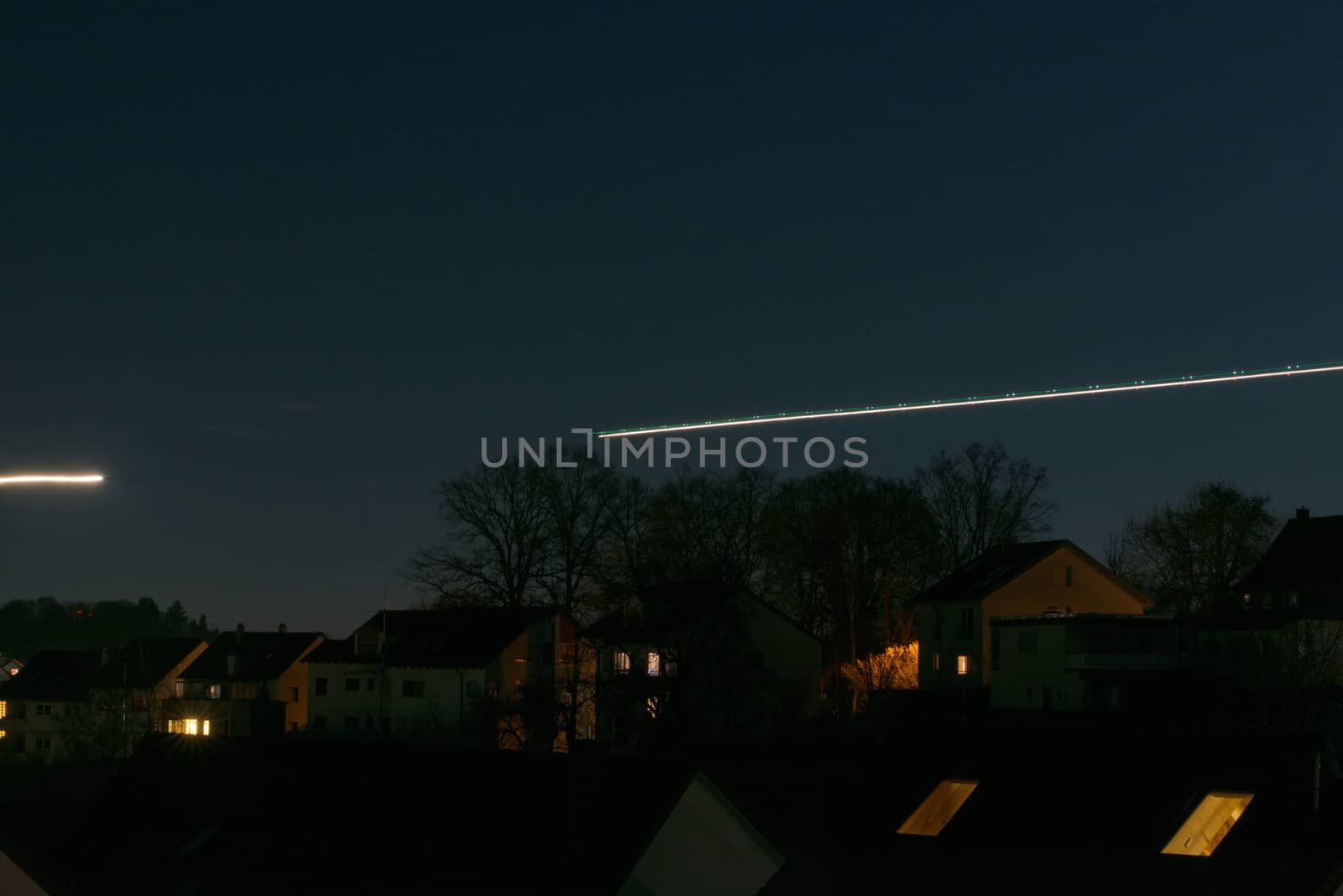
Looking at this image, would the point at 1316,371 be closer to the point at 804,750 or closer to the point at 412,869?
the point at 412,869

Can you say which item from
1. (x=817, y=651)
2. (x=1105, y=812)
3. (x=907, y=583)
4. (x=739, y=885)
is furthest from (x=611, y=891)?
(x=907, y=583)

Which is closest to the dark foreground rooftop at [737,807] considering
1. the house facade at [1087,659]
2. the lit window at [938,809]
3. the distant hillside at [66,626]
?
the lit window at [938,809]

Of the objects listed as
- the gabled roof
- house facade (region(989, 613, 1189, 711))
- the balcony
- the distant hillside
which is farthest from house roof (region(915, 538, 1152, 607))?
the distant hillside

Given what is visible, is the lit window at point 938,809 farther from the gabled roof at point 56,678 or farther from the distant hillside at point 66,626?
the distant hillside at point 66,626

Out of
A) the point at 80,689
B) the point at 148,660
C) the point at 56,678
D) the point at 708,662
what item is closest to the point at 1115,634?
the point at 708,662

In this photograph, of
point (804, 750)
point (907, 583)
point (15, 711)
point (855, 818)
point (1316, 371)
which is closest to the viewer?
point (1316, 371)

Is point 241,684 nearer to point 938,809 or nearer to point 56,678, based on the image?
point 56,678
